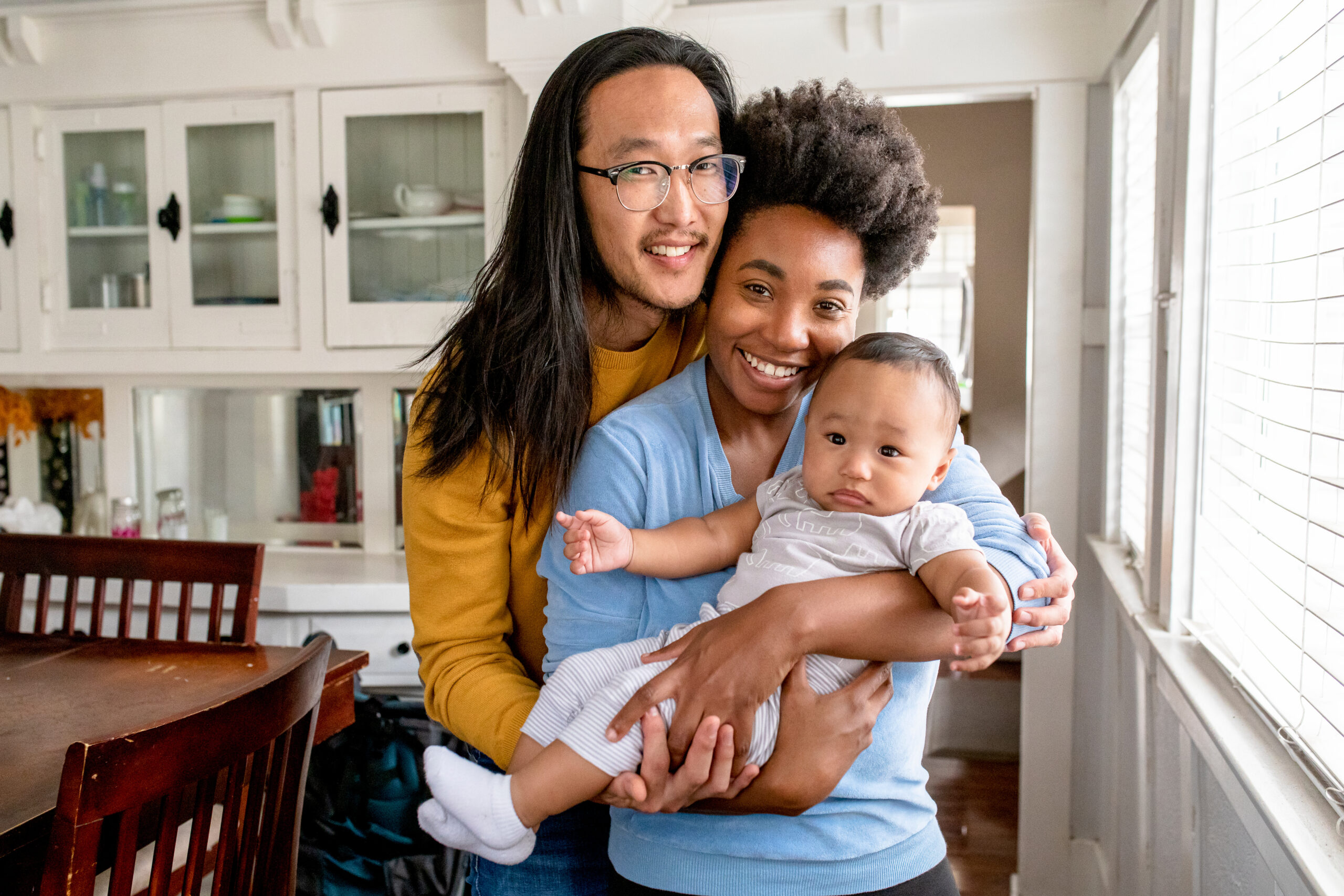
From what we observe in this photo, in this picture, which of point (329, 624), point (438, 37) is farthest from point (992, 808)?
point (438, 37)

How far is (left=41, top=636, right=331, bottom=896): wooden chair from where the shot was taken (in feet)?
2.75

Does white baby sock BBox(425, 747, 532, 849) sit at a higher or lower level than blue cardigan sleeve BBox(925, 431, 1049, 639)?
lower

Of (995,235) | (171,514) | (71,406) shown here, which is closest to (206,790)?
(171,514)

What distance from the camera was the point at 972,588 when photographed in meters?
0.93

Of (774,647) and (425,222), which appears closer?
(774,647)

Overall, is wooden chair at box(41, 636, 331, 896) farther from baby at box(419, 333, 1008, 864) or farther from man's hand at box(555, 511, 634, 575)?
man's hand at box(555, 511, 634, 575)

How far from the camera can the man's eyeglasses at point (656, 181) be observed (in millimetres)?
1161

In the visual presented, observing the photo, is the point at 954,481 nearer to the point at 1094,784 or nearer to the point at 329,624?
the point at 1094,784

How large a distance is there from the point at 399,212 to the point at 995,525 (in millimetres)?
2297

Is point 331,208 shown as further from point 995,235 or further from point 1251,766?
point 995,235

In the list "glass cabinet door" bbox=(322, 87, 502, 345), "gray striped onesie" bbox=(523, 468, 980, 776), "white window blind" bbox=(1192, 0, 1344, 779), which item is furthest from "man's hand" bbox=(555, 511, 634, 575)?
"glass cabinet door" bbox=(322, 87, 502, 345)

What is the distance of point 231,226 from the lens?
9.59ft

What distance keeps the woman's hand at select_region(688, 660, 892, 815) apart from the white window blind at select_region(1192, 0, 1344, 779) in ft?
1.43

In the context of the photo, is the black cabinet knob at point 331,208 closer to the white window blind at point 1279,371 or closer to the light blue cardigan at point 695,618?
the light blue cardigan at point 695,618
